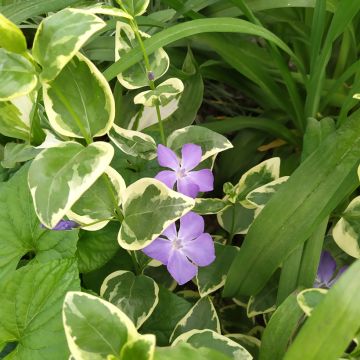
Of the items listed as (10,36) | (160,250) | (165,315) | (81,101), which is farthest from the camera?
(165,315)

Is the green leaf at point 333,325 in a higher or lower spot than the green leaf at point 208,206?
higher

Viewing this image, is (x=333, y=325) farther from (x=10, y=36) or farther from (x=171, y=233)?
(x=10, y=36)

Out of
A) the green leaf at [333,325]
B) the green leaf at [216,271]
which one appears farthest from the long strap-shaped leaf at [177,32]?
the green leaf at [333,325]

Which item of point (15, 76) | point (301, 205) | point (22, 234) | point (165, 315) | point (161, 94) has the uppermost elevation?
point (15, 76)

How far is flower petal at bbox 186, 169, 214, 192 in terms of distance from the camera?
2.66 ft

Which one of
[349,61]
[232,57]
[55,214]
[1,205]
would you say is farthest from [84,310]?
[349,61]

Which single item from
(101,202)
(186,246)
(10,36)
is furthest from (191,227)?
(10,36)

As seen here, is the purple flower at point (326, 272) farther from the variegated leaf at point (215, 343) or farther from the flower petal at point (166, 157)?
the flower petal at point (166, 157)

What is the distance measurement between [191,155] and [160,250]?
0.15m

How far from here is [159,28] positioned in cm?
112

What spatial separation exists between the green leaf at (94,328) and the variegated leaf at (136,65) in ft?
1.25

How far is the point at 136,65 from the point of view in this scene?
889 mm

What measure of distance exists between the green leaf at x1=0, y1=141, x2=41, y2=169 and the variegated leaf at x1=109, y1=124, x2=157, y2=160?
144 millimetres

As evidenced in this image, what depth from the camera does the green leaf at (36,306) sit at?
29.5 inches
